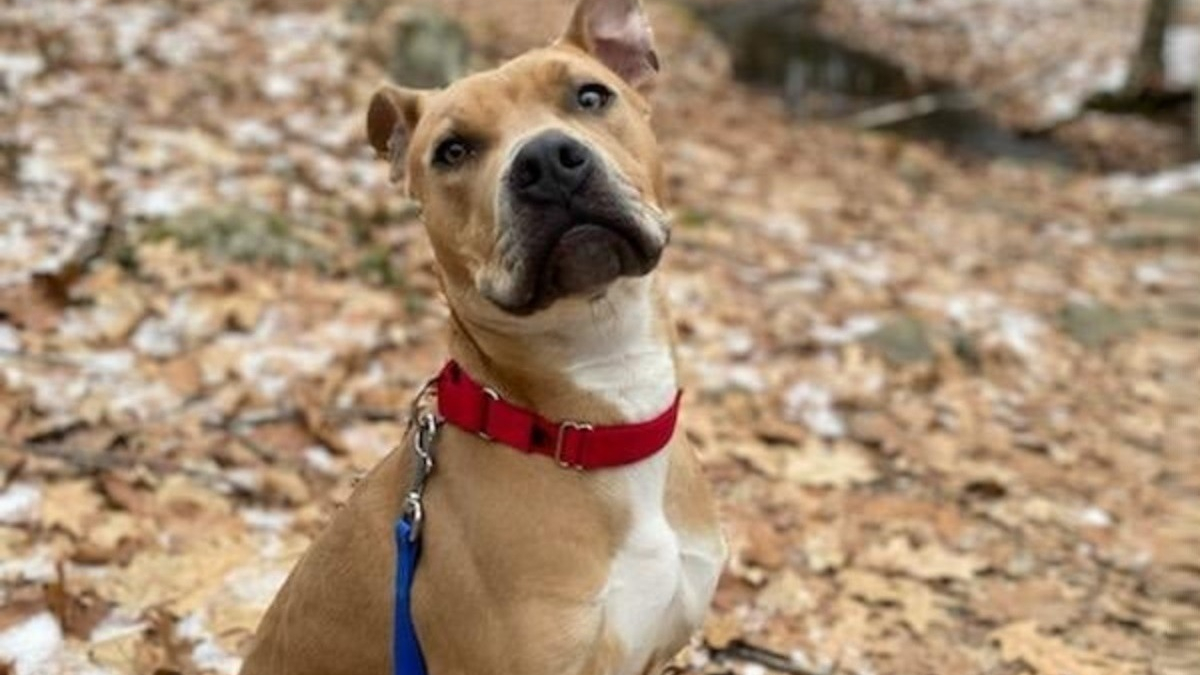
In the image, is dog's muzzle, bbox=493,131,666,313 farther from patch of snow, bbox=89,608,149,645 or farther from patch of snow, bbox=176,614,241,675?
patch of snow, bbox=89,608,149,645

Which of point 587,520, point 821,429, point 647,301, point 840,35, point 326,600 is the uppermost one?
point 647,301

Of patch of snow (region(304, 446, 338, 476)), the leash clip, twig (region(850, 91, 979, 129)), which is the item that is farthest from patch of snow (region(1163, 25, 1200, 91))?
the leash clip

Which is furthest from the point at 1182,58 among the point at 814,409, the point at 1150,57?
the point at 814,409

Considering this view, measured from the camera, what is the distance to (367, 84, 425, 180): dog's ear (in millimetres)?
3312

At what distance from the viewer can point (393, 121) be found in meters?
3.42

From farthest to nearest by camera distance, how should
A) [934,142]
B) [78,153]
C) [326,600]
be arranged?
[934,142]
[78,153]
[326,600]

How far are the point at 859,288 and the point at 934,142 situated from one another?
5208mm

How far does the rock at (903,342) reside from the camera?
6809 mm

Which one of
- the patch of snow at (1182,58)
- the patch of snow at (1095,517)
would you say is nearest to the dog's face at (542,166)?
the patch of snow at (1095,517)

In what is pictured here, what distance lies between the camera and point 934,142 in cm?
1254

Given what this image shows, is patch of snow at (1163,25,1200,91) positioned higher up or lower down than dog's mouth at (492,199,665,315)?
lower down

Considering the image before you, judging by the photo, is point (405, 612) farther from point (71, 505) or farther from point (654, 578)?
point (71, 505)

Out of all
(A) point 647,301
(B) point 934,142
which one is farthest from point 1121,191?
(A) point 647,301

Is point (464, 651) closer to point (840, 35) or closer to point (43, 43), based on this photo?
point (43, 43)
